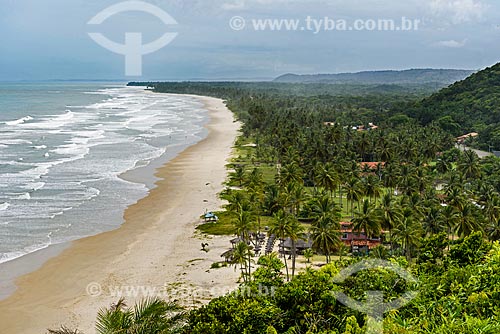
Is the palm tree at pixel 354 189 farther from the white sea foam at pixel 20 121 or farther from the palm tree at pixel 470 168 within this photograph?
the white sea foam at pixel 20 121

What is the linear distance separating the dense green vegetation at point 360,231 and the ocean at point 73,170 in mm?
11005

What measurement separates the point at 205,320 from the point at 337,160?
4292 centimetres

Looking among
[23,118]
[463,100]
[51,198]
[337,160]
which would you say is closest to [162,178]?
[51,198]

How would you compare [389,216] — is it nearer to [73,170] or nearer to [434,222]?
[434,222]

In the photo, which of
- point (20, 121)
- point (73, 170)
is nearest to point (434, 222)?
point (73, 170)

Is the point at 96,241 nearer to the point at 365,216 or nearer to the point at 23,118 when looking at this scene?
the point at 365,216

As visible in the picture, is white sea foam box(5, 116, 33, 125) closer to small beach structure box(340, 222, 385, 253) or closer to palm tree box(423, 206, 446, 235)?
small beach structure box(340, 222, 385, 253)

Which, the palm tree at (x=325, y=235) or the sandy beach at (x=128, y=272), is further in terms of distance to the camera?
the palm tree at (x=325, y=235)

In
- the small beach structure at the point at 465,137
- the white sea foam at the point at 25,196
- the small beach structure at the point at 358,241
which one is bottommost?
the small beach structure at the point at 358,241

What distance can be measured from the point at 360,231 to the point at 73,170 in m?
36.9

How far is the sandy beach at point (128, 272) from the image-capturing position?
2569 centimetres

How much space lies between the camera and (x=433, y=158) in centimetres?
6894

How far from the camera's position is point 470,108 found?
106688 mm

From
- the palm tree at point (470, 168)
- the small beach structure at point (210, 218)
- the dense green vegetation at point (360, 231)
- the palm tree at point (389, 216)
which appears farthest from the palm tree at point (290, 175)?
the palm tree at point (470, 168)
